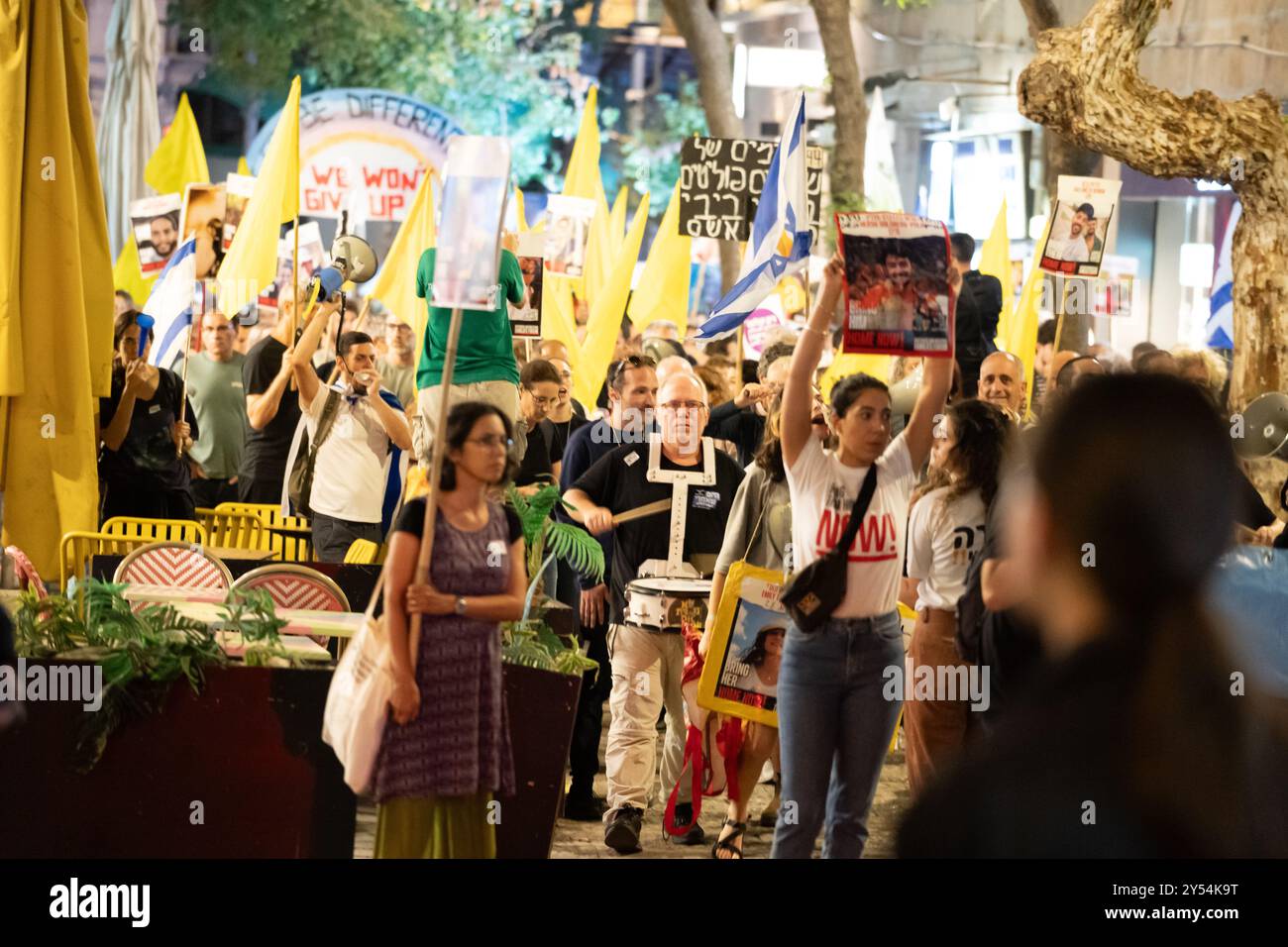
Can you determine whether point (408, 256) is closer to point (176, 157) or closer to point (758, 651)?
point (176, 157)

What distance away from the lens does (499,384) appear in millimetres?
7383

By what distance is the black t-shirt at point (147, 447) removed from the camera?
385 inches

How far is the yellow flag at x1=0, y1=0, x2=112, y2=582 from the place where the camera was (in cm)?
729

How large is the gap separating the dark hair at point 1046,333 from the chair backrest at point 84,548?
9.69 metres

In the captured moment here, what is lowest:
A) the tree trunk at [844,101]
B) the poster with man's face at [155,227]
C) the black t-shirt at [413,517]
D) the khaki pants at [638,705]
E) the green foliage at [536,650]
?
the khaki pants at [638,705]

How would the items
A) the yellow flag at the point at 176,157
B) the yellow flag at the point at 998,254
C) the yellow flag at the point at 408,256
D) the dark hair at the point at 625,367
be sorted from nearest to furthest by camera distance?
the dark hair at the point at 625,367, the yellow flag at the point at 408,256, the yellow flag at the point at 998,254, the yellow flag at the point at 176,157

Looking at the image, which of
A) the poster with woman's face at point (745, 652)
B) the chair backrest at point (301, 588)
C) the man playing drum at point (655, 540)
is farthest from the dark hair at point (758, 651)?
the chair backrest at point (301, 588)

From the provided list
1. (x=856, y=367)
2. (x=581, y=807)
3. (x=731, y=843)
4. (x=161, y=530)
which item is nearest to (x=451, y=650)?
(x=731, y=843)

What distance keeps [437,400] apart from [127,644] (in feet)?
5.44

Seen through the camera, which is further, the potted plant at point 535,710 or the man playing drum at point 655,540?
the man playing drum at point 655,540

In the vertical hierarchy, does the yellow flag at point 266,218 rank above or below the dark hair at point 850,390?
above

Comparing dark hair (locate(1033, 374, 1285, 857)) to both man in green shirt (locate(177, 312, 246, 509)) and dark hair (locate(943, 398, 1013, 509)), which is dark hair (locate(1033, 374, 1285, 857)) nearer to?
dark hair (locate(943, 398, 1013, 509))

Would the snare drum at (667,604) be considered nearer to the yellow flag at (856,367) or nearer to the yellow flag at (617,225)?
the yellow flag at (856,367)

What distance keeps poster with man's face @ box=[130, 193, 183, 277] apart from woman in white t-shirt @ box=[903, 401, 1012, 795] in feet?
28.6
